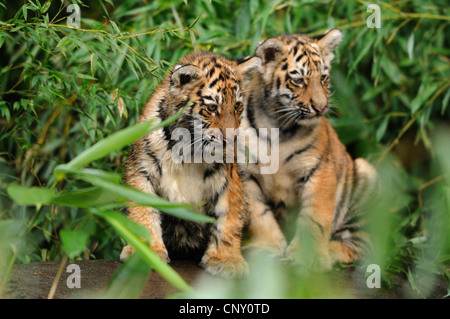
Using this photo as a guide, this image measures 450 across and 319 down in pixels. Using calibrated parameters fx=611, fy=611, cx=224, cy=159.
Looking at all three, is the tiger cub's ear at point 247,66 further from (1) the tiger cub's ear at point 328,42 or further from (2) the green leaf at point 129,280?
(2) the green leaf at point 129,280

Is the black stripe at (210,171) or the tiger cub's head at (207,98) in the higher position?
the tiger cub's head at (207,98)

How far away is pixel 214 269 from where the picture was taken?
10.5 feet

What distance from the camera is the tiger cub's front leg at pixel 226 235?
127 inches

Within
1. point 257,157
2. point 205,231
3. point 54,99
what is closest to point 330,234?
point 257,157

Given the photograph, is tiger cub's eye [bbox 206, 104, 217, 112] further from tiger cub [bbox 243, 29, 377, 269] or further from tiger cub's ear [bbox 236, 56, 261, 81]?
tiger cub [bbox 243, 29, 377, 269]

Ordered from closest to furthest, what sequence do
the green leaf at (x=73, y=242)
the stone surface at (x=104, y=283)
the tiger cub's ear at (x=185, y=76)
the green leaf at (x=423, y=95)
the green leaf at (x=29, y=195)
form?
the green leaf at (x=73, y=242), the green leaf at (x=29, y=195), the stone surface at (x=104, y=283), the tiger cub's ear at (x=185, y=76), the green leaf at (x=423, y=95)

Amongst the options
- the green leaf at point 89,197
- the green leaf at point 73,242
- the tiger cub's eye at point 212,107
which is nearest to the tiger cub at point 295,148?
the tiger cub's eye at point 212,107

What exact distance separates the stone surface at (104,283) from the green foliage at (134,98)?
14 centimetres

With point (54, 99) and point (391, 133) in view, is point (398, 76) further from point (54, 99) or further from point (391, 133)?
point (54, 99)

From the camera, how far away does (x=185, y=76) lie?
10.4 ft

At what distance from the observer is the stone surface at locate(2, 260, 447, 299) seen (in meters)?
2.67

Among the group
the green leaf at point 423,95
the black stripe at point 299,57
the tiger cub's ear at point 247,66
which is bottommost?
the green leaf at point 423,95

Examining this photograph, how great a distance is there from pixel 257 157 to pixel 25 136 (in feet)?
5.11

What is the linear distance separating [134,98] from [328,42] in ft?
4.39
